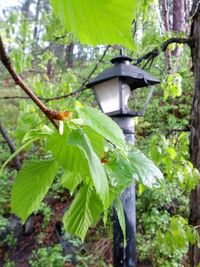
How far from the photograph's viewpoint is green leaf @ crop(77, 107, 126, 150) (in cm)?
29

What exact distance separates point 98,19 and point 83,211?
0.21 metres

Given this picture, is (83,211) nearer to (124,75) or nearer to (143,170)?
(143,170)

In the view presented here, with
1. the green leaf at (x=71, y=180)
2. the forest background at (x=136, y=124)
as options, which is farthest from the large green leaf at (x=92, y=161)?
the green leaf at (x=71, y=180)

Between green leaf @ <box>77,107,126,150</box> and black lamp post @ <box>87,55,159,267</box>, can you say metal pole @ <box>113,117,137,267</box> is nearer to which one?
black lamp post @ <box>87,55,159,267</box>

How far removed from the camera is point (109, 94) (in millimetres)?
1845

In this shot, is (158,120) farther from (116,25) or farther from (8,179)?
(116,25)

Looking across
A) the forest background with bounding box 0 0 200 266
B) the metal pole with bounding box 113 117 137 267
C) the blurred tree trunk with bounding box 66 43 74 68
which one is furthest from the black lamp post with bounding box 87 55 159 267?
the blurred tree trunk with bounding box 66 43 74 68

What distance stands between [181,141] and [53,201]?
393 centimetres

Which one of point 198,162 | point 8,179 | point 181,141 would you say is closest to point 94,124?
point 198,162

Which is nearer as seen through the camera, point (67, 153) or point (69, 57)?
point (67, 153)

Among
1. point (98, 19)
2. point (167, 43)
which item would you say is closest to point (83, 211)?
point (98, 19)

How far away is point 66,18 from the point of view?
23 cm

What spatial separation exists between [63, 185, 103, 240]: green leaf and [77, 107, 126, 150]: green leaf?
3.3 inches

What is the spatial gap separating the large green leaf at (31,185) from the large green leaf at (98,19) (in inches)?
5.5
